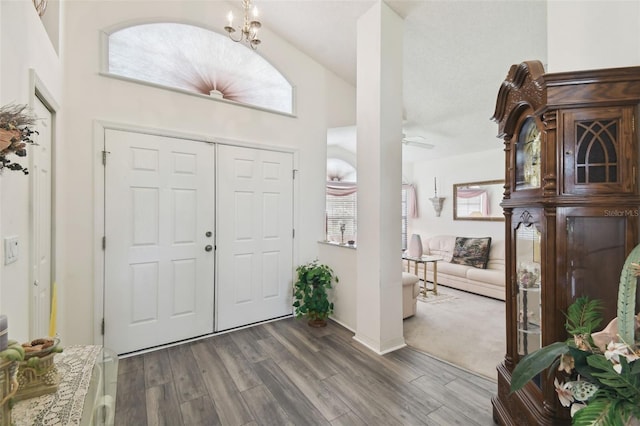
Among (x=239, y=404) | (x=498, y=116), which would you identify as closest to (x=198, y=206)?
(x=239, y=404)

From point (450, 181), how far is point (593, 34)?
4787mm

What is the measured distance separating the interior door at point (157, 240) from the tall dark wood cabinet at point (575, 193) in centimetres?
275

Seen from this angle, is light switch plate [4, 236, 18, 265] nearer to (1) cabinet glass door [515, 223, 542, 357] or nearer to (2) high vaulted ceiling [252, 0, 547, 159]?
(1) cabinet glass door [515, 223, 542, 357]

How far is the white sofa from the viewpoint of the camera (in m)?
4.28

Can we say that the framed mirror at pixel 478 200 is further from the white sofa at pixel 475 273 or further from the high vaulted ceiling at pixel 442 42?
the high vaulted ceiling at pixel 442 42

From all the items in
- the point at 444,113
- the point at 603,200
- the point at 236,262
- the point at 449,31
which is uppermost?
the point at 449,31

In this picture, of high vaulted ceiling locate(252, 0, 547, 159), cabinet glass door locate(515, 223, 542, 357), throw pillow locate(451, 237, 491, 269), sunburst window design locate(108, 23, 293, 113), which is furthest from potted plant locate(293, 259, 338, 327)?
throw pillow locate(451, 237, 491, 269)

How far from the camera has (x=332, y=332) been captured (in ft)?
9.95

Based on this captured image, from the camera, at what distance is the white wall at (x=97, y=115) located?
2.38 m

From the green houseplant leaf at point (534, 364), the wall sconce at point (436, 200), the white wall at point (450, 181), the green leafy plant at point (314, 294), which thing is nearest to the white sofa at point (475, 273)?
the white wall at point (450, 181)

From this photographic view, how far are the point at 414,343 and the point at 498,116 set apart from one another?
7.19ft

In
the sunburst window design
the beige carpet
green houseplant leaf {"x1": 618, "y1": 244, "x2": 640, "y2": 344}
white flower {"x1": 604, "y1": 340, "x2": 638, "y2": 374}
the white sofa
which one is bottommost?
the beige carpet

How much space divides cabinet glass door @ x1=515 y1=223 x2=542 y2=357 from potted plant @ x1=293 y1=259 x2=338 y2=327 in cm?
191

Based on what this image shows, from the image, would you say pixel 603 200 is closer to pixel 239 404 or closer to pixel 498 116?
pixel 498 116
